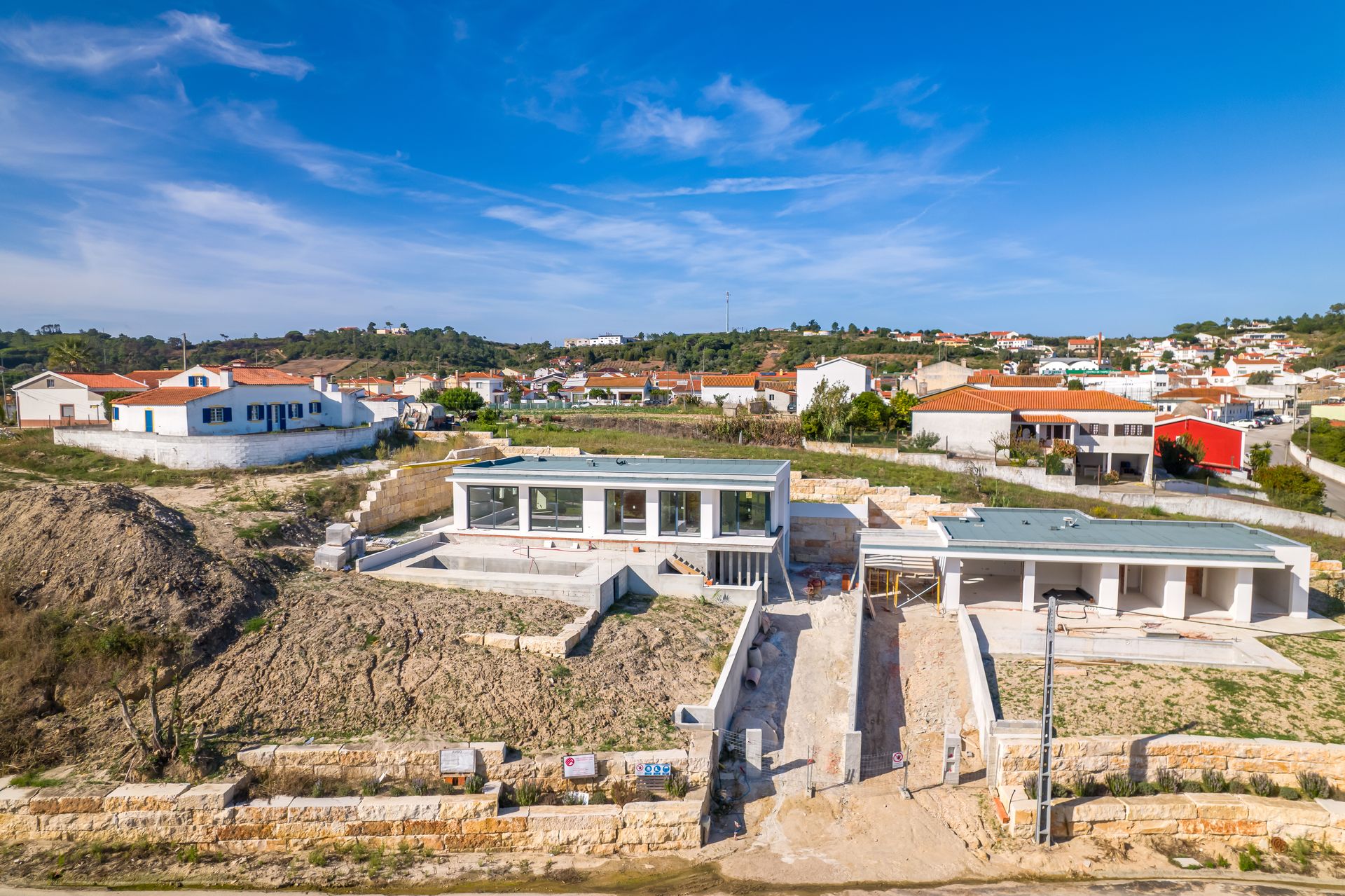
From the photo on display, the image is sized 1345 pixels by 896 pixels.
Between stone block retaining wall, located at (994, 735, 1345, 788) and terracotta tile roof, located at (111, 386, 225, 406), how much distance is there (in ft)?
100

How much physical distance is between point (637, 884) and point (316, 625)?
9070mm

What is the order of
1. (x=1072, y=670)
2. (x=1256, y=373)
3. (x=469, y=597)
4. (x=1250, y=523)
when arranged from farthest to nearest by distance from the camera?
(x=1256, y=373) < (x=1250, y=523) < (x=469, y=597) < (x=1072, y=670)

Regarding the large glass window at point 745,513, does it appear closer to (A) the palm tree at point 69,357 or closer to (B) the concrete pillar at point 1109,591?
(B) the concrete pillar at point 1109,591

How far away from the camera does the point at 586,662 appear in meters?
14.7

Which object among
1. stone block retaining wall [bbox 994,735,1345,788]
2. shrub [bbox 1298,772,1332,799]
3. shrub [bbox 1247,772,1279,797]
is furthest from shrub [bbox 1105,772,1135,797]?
shrub [bbox 1298,772,1332,799]

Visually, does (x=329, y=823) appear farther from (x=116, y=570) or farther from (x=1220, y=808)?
(x=1220, y=808)

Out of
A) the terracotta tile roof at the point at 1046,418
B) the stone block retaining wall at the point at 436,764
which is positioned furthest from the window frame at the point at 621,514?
the terracotta tile roof at the point at 1046,418

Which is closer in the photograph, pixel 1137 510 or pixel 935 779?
pixel 935 779

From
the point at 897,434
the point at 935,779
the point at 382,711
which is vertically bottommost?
the point at 935,779

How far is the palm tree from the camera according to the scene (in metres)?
45.5

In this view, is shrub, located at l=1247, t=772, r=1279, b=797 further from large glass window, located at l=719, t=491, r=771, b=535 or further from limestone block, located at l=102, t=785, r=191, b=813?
limestone block, located at l=102, t=785, r=191, b=813

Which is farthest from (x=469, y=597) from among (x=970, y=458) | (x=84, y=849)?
(x=970, y=458)

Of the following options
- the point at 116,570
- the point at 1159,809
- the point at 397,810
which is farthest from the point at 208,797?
the point at 1159,809

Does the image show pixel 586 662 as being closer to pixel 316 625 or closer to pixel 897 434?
pixel 316 625
